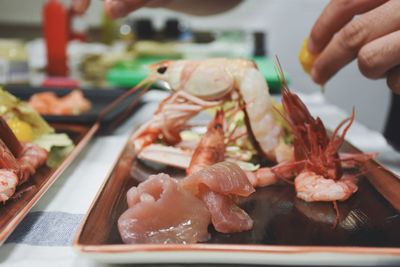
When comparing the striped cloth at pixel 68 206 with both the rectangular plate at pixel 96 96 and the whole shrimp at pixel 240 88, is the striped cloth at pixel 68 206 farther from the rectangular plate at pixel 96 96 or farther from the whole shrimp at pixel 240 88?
the whole shrimp at pixel 240 88

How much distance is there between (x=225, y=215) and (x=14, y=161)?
584 mm

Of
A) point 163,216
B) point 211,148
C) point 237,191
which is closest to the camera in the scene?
point 163,216

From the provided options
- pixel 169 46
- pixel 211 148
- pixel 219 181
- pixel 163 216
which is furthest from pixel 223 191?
pixel 169 46

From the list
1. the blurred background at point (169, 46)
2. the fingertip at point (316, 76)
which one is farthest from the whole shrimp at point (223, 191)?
the blurred background at point (169, 46)

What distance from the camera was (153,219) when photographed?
0.90 metres

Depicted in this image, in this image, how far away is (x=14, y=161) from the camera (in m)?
1.15

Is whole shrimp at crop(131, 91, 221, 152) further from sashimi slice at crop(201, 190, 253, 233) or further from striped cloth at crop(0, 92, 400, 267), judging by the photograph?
sashimi slice at crop(201, 190, 253, 233)

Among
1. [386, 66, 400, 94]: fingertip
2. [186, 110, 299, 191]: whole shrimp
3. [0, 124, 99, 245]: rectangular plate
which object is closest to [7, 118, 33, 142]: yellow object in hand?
[0, 124, 99, 245]: rectangular plate

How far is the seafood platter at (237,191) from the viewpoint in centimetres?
79

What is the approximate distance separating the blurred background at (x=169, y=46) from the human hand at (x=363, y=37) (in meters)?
0.41

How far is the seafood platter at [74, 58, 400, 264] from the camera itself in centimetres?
79

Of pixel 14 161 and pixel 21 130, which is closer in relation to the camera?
pixel 14 161

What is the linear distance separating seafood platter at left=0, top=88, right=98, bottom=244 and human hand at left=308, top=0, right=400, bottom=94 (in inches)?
35.6

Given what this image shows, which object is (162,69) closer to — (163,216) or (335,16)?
(335,16)
